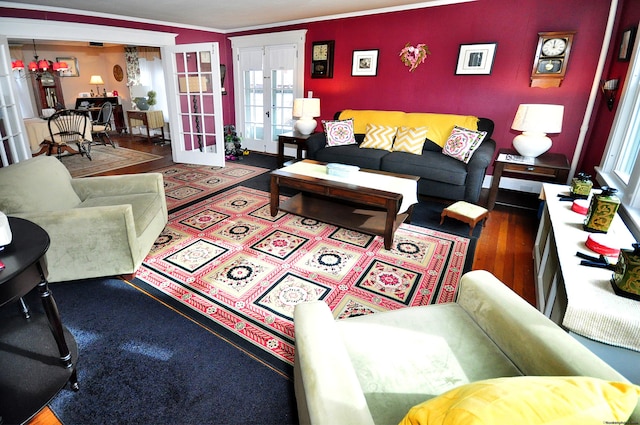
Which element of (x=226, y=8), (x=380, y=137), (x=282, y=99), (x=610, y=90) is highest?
(x=226, y=8)

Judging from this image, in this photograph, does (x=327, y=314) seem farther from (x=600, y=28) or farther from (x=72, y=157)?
(x=72, y=157)

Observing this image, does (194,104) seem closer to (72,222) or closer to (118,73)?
(72,222)

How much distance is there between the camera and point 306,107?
4.91m

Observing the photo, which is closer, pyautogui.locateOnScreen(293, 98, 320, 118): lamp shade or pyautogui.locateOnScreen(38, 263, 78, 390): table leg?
pyautogui.locateOnScreen(38, 263, 78, 390): table leg

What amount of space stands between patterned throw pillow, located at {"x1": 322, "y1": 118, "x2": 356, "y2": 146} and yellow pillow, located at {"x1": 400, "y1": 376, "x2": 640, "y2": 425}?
404cm

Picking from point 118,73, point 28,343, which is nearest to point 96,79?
point 118,73

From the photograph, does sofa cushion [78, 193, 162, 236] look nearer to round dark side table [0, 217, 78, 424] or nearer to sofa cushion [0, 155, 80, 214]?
sofa cushion [0, 155, 80, 214]

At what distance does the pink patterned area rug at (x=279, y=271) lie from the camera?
197cm

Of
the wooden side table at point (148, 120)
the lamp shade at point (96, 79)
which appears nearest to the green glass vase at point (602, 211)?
the wooden side table at point (148, 120)

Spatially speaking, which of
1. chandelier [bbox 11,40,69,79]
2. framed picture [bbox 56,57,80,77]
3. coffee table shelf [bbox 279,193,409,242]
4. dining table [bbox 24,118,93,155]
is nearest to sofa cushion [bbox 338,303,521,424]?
coffee table shelf [bbox 279,193,409,242]

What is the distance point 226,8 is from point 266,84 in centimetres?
171

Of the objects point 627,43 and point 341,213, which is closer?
point 627,43

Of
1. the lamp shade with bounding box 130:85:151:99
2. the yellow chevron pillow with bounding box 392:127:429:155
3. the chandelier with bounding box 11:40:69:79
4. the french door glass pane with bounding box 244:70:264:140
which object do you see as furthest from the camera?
the lamp shade with bounding box 130:85:151:99

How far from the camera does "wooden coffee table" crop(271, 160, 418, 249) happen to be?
2688mm
